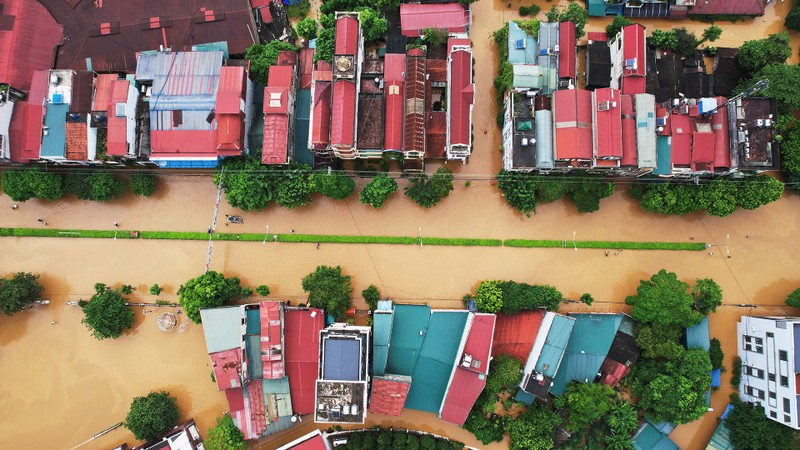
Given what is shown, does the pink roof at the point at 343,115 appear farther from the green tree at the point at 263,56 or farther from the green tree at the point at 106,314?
the green tree at the point at 106,314

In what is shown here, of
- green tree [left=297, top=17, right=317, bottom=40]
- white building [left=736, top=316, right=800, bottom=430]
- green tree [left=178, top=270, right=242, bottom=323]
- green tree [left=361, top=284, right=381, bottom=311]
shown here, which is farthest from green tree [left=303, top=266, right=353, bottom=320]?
white building [left=736, top=316, right=800, bottom=430]

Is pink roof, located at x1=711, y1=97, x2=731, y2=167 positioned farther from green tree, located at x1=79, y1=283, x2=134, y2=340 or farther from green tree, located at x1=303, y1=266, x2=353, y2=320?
green tree, located at x1=79, y1=283, x2=134, y2=340

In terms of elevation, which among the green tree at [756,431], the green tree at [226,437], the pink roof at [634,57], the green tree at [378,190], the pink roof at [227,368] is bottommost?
the green tree at [226,437]

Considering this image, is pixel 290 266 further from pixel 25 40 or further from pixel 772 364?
pixel 772 364

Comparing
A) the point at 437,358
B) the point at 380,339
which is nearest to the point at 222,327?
the point at 380,339

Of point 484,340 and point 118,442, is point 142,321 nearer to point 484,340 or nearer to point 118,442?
point 118,442

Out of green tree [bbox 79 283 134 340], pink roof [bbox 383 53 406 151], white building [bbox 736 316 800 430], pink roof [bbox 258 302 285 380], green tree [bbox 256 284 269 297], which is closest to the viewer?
white building [bbox 736 316 800 430]

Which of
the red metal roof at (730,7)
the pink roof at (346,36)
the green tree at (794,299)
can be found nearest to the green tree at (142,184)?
the pink roof at (346,36)

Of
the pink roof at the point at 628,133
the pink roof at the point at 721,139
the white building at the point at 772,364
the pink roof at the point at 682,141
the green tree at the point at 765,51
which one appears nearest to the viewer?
the white building at the point at 772,364
